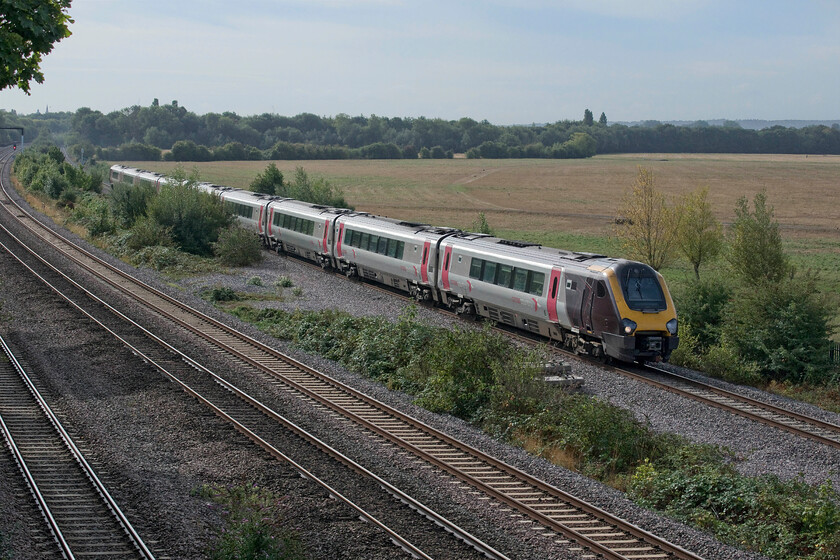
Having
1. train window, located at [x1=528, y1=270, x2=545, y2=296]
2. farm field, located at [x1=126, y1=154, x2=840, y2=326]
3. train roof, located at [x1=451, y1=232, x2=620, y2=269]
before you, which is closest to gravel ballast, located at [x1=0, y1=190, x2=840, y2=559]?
train window, located at [x1=528, y1=270, x2=545, y2=296]

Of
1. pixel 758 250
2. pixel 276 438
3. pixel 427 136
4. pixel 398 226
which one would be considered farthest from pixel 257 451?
pixel 427 136

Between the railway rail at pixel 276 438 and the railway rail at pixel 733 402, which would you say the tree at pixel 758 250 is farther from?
the railway rail at pixel 276 438

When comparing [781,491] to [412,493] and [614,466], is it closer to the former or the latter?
[614,466]

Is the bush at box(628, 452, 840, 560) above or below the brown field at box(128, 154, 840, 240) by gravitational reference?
below

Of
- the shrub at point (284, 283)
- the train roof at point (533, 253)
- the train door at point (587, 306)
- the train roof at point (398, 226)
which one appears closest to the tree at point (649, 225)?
the train roof at point (398, 226)

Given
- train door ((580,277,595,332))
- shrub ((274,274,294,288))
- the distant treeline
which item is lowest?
shrub ((274,274,294,288))

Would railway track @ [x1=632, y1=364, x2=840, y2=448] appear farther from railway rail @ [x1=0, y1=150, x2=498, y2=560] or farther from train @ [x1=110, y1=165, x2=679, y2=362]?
railway rail @ [x1=0, y1=150, x2=498, y2=560]

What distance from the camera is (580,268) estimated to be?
2112cm

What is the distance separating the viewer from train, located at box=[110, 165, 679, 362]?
2019cm

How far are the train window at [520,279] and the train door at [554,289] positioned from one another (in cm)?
101

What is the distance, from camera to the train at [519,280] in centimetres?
2019

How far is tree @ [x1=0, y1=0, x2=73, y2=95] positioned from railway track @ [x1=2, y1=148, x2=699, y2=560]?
8442 millimetres

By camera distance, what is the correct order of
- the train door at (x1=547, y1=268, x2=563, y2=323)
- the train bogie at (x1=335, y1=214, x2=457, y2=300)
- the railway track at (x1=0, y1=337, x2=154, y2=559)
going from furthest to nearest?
the train bogie at (x1=335, y1=214, x2=457, y2=300) < the train door at (x1=547, y1=268, x2=563, y2=323) < the railway track at (x1=0, y1=337, x2=154, y2=559)

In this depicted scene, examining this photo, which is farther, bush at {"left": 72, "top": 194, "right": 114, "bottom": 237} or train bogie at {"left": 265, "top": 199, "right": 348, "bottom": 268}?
bush at {"left": 72, "top": 194, "right": 114, "bottom": 237}
